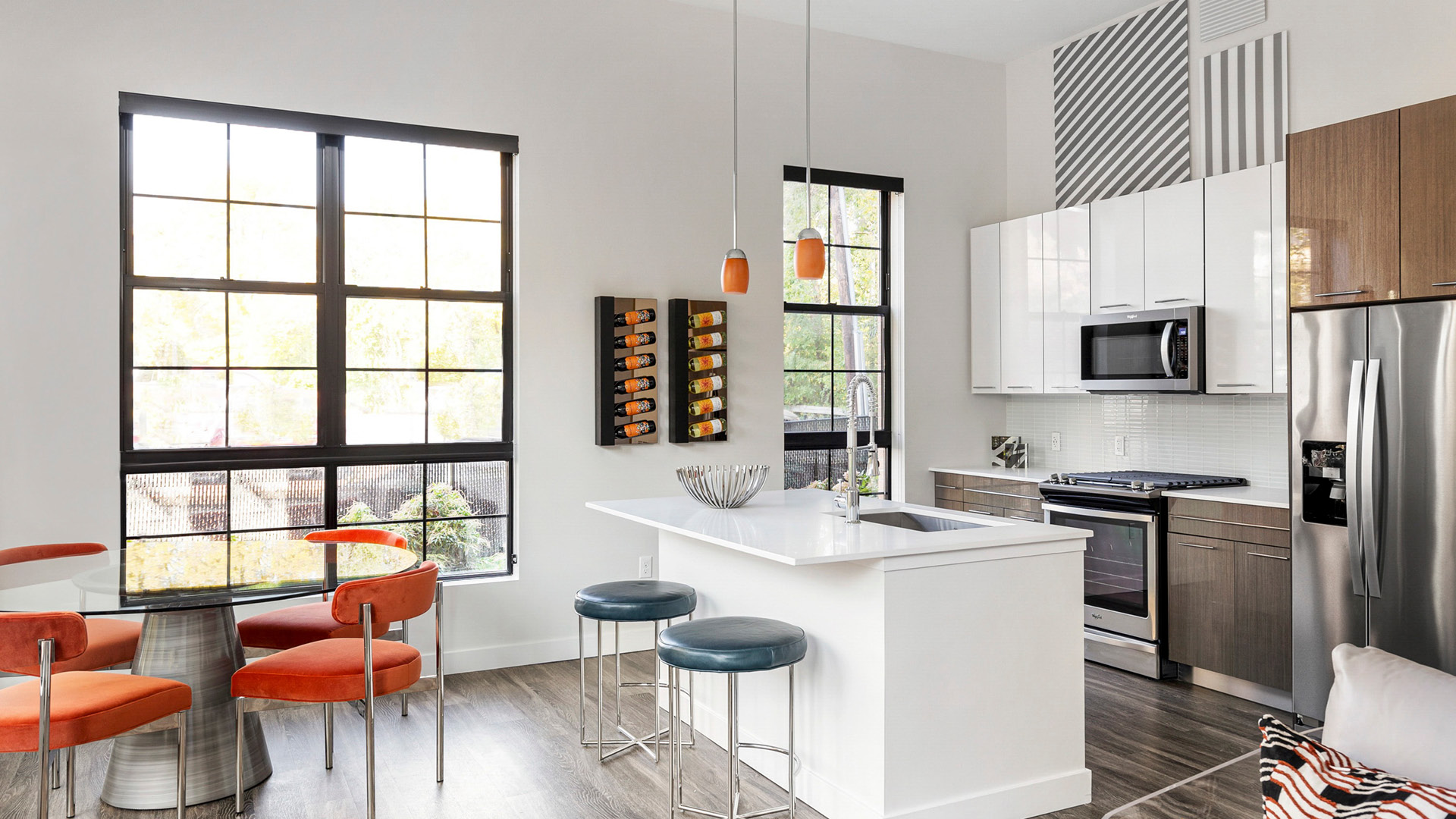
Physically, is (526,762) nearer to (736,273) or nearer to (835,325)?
(736,273)

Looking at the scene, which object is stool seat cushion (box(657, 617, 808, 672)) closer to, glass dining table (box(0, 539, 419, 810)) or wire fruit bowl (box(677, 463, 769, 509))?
wire fruit bowl (box(677, 463, 769, 509))

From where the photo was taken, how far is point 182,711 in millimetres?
2760

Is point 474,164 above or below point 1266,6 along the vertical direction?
below

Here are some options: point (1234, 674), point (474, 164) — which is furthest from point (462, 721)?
point (1234, 674)

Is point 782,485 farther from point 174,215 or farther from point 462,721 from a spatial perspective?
point 174,215

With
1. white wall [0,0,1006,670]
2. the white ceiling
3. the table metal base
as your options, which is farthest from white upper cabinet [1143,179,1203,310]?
the table metal base

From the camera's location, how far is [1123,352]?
16.0ft

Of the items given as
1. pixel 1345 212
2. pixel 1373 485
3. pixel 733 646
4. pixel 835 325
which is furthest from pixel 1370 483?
pixel 835 325

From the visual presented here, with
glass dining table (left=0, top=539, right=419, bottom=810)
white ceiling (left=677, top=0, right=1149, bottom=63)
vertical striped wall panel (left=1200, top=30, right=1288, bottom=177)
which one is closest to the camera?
glass dining table (left=0, top=539, right=419, bottom=810)

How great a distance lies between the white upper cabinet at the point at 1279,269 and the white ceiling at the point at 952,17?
1.54 metres

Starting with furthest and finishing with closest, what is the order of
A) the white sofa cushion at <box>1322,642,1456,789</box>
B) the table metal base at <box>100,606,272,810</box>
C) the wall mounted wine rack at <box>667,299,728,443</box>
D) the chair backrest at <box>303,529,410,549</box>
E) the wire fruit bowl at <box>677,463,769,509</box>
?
the wall mounted wine rack at <box>667,299,728,443</box>
the chair backrest at <box>303,529,410,549</box>
the wire fruit bowl at <box>677,463,769,509</box>
the table metal base at <box>100,606,272,810</box>
the white sofa cushion at <box>1322,642,1456,789</box>

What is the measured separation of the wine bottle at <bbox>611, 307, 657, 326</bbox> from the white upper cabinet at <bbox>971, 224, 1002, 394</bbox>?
2.17 meters

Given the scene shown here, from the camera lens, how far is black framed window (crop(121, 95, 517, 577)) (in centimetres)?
415

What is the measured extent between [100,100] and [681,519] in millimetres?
3007
